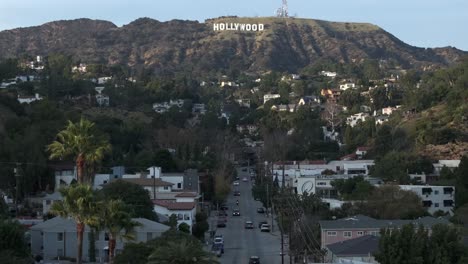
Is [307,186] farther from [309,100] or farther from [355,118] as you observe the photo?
[309,100]

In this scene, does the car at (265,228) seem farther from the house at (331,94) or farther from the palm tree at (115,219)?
the house at (331,94)

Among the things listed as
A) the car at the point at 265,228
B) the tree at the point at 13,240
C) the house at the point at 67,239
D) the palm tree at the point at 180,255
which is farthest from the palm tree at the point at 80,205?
the car at the point at 265,228

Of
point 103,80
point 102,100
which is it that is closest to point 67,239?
point 102,100

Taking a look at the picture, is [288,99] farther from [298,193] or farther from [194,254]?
[194,254]

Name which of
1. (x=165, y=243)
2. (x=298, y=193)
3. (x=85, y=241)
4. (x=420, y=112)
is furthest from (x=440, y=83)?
(x=165, y=243)

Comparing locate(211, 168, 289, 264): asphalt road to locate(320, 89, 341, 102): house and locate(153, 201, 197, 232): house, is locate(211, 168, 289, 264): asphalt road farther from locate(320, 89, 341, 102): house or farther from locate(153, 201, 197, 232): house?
locate(320, 89, 341, 102): house

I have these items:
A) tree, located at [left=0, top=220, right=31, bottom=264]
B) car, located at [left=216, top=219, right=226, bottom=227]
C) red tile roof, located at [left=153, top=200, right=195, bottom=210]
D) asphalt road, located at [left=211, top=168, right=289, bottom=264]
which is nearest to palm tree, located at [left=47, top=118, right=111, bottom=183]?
tree, located at [left=0, top=220, right=31, bottom=264]
